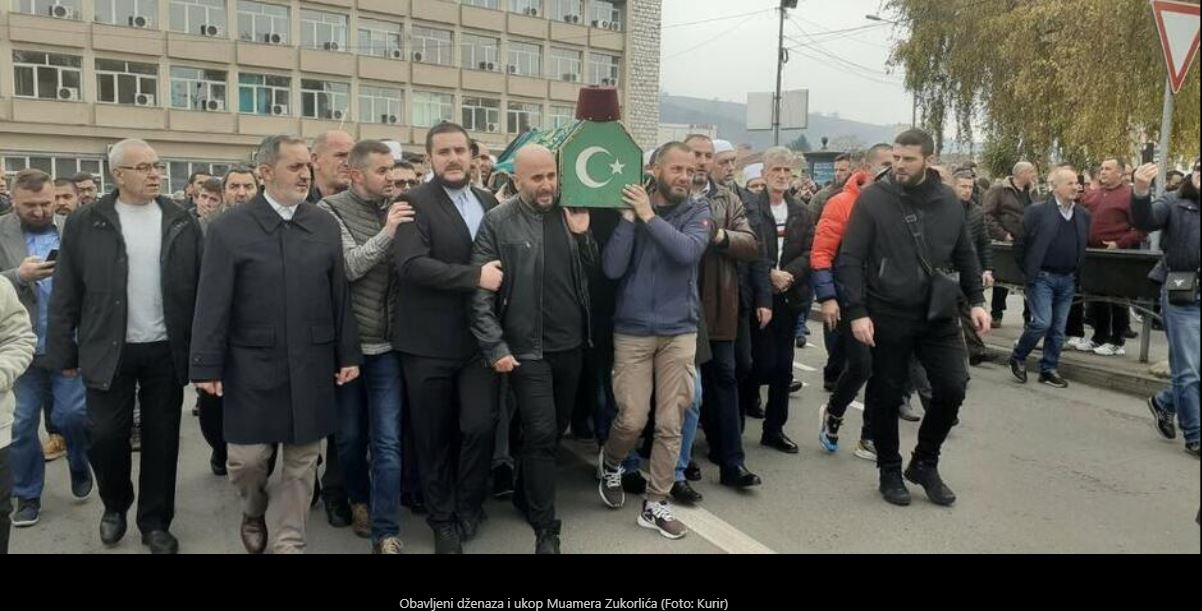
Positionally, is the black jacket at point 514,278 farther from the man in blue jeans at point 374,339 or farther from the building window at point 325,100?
the building window at point 325,100

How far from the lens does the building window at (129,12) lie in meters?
33.9

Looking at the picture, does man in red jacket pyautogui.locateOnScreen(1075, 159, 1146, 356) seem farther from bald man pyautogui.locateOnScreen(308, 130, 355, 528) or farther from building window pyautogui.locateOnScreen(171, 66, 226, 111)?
building window pyautogui.locateOnScreen(171, 66, 226, 111)

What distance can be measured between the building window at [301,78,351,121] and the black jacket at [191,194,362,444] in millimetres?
37955

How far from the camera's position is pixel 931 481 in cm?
482

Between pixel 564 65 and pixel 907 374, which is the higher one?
pixel 564 65

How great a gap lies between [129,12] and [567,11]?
21.5m

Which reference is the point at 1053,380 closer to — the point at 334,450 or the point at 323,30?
the point at 334,450

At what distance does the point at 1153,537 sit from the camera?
4.32 metres

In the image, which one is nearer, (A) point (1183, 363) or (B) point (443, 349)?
(B) point (443, 349)

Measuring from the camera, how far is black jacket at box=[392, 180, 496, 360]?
3928 millimetres

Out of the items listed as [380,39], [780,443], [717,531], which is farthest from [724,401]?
[380,39]
